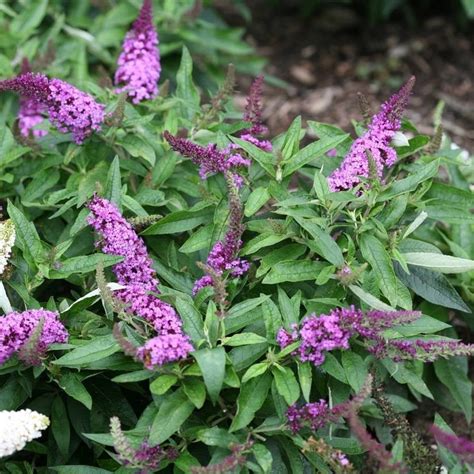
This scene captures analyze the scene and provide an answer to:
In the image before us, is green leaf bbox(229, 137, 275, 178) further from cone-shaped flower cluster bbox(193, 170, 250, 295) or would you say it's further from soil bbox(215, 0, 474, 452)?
soil bbox(215, 0, 474, 452)

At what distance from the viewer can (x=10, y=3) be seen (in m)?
5.60

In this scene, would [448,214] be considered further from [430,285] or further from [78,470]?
[78,470]

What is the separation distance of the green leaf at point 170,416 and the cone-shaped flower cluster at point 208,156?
86 cm

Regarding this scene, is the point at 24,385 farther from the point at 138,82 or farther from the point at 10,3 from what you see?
the point at 10,3

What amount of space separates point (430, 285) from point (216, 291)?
0.98 metres

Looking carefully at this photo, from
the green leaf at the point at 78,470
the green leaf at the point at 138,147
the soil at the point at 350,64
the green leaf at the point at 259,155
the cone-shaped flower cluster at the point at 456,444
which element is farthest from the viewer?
the soil at the point at 350,64

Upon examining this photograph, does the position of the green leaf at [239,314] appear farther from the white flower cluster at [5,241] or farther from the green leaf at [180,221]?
the white flower cluster at [5,241]

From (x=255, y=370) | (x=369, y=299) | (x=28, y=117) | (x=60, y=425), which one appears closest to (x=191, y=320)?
(x=255, y=370)

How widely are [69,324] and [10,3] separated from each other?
3359 mm

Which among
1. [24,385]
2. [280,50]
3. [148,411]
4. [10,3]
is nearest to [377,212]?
[148,411]

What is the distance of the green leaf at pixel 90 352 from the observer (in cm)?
268

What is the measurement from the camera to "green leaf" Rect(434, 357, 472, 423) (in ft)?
11.6

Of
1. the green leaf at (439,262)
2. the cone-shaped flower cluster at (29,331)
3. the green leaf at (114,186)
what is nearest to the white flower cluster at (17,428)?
the cone-shaped flower cluster at (29,331)

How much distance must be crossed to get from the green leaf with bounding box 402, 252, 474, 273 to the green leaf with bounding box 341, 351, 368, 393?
1.48ft
